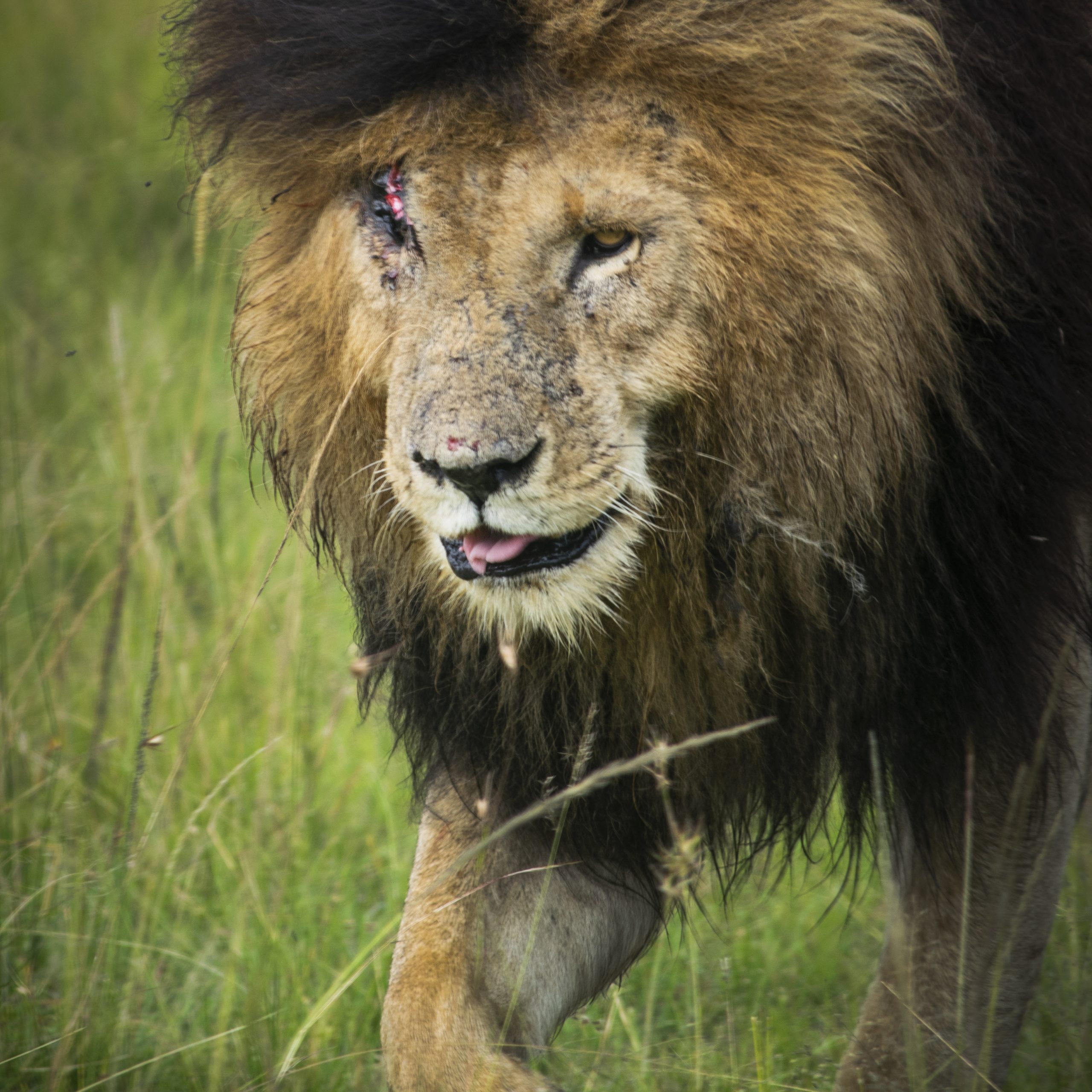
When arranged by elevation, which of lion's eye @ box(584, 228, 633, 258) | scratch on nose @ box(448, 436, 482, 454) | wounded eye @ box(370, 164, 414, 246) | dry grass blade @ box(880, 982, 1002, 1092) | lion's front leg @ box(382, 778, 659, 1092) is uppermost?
wounded eye @ box(370, 164, 414, 246)

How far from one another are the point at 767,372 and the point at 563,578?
431 millimetres

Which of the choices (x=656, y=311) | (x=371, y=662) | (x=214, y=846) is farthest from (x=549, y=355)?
(x=214, y=846)

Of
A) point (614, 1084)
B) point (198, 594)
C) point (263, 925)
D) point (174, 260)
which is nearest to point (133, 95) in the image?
point (174, 260)

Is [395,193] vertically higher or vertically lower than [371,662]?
higher

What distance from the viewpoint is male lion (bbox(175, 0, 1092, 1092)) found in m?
1.98

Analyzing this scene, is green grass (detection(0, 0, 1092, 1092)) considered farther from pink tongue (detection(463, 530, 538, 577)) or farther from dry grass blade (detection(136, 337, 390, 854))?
pink tongue (detection(463, 530, 538, 577))

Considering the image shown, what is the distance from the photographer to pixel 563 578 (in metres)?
2.03

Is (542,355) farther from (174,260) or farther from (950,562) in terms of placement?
(174,260)

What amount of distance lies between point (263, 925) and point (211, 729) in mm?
1070

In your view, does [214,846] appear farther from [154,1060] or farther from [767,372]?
[767,372]

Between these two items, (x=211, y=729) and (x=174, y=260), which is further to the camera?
(x=174, y=260)

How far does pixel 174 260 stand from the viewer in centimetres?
721

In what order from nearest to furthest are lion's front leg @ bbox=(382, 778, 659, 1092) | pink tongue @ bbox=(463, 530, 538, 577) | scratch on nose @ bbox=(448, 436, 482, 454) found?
scratch on nose @ bbox=(448, 436, 482, 454), pink tongue @ bbox=(463, 530, 538, 577), lion's front leg @ bbox=(382, 778, 659, 1092)

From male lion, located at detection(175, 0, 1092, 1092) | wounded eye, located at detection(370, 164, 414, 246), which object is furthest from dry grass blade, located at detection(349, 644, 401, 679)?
wounded eye, located at detection(370, 164, 414, 246)
